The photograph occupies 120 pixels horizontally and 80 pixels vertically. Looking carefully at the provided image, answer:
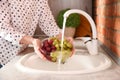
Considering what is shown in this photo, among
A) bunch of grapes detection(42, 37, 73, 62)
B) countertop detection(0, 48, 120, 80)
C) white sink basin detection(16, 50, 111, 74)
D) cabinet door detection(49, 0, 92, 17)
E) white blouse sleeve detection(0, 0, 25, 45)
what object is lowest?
white sink basin detection(16, 50, 111, 74)

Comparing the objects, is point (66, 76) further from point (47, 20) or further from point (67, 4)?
point (67, 4)

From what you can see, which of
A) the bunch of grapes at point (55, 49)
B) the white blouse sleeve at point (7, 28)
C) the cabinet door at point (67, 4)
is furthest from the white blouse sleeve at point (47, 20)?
the cabinet door at point (67, 4)

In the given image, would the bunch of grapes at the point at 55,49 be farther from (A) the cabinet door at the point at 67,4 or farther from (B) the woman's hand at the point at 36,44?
(A) the cabinet door at the point at 67,4

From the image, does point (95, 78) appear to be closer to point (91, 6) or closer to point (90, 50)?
point (90, 50)

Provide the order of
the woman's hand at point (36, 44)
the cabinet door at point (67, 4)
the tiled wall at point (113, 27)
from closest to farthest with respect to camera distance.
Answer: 1. the tiled wall at point (113, 27)
2. the woman's hand at point (36, 44)
3. the cabinet door at point (67, 4)

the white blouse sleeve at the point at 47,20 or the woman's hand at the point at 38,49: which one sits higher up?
the white blouse sleeve at the point at 47,20

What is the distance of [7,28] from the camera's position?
1.34m

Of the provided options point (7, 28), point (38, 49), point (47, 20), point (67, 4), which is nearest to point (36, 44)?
point (38, 49)

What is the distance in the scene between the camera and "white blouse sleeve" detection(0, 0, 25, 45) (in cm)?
132

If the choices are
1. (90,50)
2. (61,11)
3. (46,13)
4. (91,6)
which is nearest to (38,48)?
(90,50)

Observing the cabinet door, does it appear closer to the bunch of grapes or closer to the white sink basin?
the white sink basin

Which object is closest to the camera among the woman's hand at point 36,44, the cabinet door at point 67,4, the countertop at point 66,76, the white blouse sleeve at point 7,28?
the countertop at point 66,76

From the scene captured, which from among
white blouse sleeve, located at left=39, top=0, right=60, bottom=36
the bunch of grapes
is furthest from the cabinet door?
the bunch of grapes

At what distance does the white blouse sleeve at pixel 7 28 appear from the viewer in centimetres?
132
